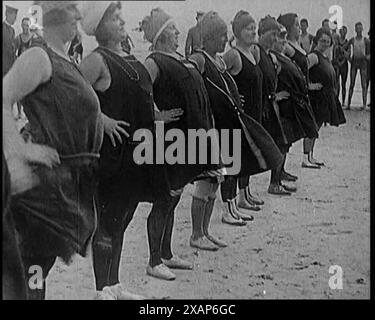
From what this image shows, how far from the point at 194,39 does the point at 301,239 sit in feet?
2.13

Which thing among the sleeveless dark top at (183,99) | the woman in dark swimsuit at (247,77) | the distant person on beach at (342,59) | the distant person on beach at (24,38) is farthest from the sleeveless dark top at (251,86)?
the distant person on beach at (24,38)

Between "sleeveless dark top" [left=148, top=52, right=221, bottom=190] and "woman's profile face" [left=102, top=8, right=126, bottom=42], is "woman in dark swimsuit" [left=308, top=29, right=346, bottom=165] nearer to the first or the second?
"sleeveless dark top" [left=148, top=52, right=221, bottom=190]

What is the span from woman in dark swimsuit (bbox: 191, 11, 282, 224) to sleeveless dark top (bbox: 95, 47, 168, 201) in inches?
7.2

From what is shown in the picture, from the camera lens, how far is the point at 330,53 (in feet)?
7.17

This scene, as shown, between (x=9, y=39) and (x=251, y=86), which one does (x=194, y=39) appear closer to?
(x=251, y=86)

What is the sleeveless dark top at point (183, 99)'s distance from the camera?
6.84 feet

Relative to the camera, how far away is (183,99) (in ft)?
6.89

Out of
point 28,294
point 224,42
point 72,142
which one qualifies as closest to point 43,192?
point 72,142

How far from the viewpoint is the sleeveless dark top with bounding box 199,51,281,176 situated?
2133 millimetres

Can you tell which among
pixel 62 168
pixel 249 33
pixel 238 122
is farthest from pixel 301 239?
pixel 62 168

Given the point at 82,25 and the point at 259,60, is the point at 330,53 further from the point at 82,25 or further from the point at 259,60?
the point at 82,25

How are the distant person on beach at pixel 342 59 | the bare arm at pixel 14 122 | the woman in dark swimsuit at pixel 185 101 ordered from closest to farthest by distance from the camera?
the bare arm at pixel 14 122 < the woman in dark swimsuit at pixel 185 101 < the distant person on beach at pixel 342 59

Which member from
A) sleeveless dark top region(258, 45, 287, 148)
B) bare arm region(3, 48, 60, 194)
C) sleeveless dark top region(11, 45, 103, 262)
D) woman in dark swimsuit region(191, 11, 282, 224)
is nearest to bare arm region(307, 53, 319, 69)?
sleeveless dark top region(258, 45, 287, 148)

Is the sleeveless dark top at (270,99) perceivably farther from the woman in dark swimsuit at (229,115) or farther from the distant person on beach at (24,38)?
the distant person on beach at (24,38)
